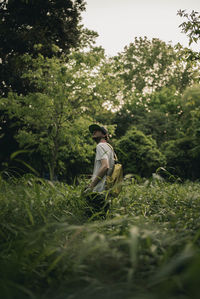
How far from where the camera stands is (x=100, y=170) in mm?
3428

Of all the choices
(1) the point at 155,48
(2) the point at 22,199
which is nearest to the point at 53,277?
(2) the point at 22,199

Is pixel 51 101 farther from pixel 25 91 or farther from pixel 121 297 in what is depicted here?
pixel 121 297

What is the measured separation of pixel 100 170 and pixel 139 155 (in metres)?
13.5

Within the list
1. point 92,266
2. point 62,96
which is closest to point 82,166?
point 62,96

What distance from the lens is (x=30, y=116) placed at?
11.0 m

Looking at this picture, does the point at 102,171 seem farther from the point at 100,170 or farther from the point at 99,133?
the point at 99,133

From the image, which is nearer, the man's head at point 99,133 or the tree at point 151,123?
the man's head at point 99,133

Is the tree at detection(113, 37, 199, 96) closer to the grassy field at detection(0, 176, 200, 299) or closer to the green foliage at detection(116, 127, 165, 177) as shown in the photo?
the green foliage at detection(116, 127, 165, 177)

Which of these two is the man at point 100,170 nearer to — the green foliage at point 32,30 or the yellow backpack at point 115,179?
the yellow backpack at point 115,179

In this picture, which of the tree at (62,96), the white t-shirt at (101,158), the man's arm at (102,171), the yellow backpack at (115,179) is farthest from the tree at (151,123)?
the man's arm at (102,171)

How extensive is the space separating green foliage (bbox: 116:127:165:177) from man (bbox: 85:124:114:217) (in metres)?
12.7

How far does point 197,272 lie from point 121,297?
43 cm

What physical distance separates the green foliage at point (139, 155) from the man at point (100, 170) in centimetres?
1266

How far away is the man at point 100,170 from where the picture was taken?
3.30m
